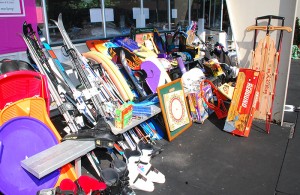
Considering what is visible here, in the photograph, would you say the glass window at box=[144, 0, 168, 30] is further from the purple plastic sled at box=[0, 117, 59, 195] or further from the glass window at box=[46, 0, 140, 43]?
the purple plastic sled at box=[0, 117, 59, 195]

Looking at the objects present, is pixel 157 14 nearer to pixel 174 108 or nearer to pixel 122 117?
pixel 174 108

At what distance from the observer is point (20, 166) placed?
96.7 inches

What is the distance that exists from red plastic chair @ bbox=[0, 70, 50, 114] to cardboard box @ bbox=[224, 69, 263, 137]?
2.67 m

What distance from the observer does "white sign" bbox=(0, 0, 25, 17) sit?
3.53 meters

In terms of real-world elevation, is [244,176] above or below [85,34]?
below

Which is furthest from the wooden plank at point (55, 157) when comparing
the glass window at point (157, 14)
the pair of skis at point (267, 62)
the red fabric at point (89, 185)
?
the glass window at point (157, 14)

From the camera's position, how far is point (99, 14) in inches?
206

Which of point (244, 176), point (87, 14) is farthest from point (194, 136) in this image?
point (87, 14)

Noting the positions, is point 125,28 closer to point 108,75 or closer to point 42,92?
point 108,75

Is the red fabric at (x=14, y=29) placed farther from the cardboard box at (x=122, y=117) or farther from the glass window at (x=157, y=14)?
the glass window at (x=157, y=14)

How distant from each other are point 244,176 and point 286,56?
7.31 feet

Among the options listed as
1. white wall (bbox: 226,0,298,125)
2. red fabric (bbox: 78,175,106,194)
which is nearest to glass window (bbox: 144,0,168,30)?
white wall (bbox: 226,0,298,125)

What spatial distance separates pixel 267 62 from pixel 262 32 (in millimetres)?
642

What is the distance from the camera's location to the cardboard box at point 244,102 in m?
4.10
